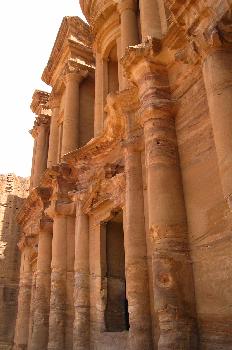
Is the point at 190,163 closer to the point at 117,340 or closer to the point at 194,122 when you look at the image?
the point at 194,122

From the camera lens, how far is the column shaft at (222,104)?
15.7 feet

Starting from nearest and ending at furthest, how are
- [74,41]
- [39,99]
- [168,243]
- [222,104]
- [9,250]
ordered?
[222,104], [168,243], [74,41], [39,99], [9,250]

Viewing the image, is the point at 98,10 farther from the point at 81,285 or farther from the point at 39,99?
the point at 81,285

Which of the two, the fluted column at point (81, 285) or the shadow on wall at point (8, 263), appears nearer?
the fluted column at point (81, 285)

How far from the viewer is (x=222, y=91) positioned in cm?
519

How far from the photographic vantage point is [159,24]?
8.49 m

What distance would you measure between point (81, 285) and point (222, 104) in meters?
5.67

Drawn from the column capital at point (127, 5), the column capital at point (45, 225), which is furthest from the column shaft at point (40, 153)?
the column capital at point (127, 5)

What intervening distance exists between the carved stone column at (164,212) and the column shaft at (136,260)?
0.25 m

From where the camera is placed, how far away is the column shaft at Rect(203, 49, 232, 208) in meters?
4.77

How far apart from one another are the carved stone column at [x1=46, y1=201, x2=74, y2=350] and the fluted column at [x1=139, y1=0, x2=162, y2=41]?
4916 millimetres

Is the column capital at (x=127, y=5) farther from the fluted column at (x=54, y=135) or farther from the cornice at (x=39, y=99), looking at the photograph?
the cornice at (x=39, y=99)

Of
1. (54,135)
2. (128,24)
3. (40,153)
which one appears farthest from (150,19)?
(40,153)

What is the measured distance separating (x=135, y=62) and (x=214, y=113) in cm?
272
